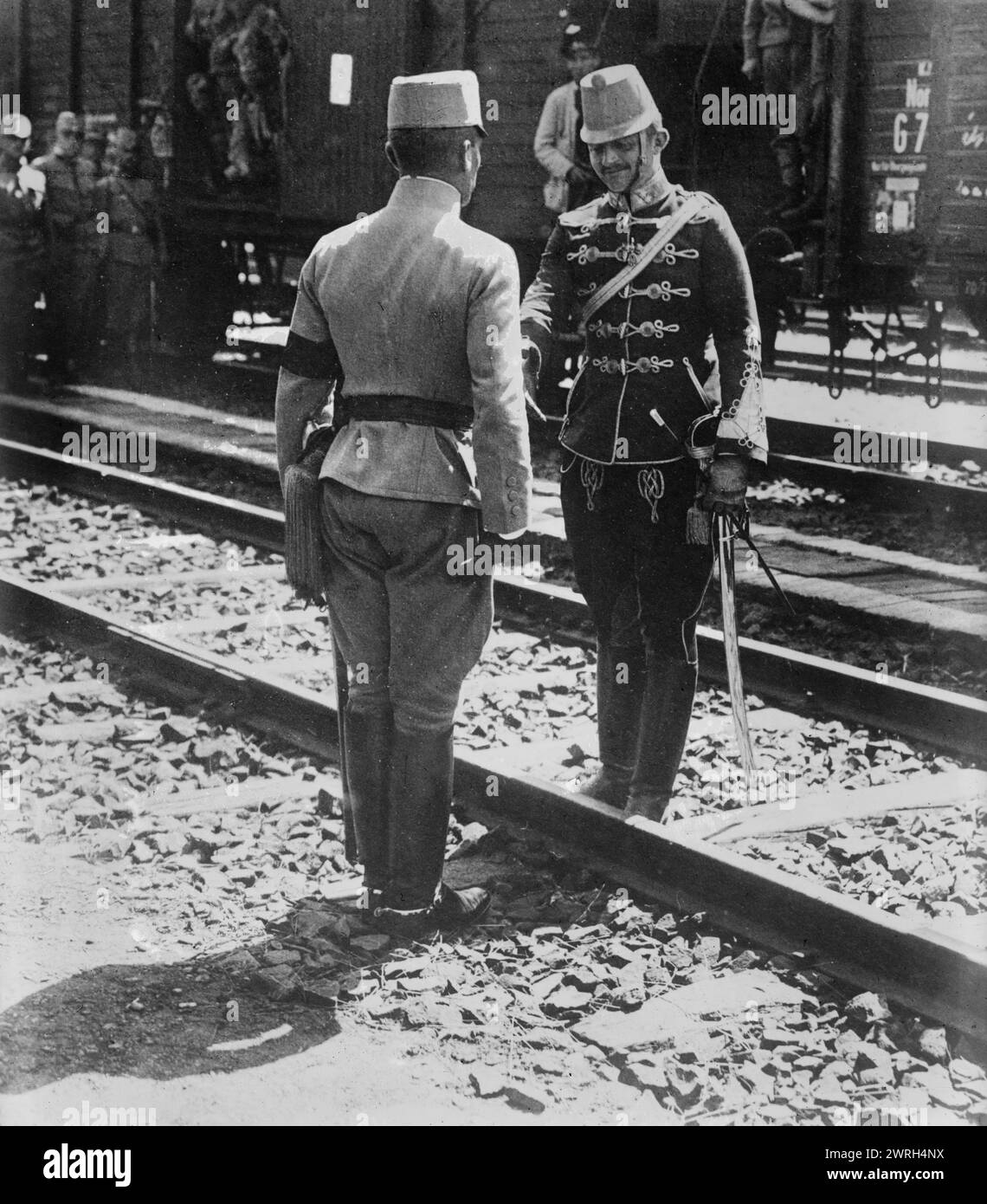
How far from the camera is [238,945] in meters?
3.94

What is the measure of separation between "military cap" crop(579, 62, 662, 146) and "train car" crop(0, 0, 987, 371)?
20.1 ft

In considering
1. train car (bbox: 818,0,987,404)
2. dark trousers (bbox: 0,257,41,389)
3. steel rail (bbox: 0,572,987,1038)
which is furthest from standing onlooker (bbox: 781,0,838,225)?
dark trousers (bbox: 0,257,41,389)

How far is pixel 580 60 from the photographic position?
1155 cm

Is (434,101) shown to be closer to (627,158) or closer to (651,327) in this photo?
(627,158)

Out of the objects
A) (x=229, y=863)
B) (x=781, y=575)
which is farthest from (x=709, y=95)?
(x=229, y=863)

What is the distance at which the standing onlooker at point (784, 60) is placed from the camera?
10.6m

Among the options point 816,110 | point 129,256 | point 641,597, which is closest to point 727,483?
point 641,597

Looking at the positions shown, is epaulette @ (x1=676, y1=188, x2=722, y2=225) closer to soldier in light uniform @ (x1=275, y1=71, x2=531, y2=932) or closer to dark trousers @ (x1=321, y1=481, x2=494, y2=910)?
soldier in light uniform @ (x1=275, y1=71, x2=531, y2=932)

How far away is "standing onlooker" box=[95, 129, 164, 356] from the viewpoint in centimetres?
1573

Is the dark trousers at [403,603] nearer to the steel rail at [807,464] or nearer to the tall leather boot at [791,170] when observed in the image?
the steel rail at [807,464]

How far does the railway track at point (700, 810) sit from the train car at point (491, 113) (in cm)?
453

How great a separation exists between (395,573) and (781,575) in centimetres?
404

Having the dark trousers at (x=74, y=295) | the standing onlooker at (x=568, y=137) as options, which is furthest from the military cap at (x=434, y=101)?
the dark trousers at (x=74, y=295)

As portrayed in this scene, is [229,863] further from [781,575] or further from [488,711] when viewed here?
[781,575]
